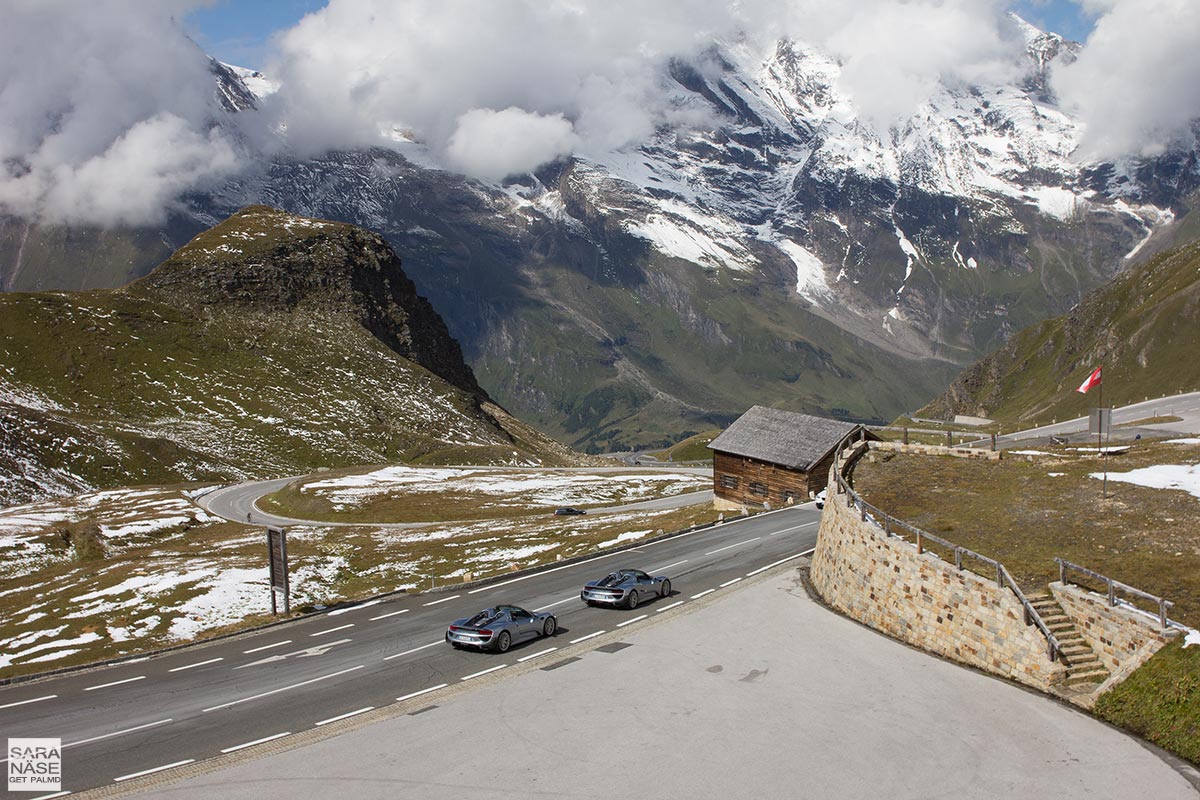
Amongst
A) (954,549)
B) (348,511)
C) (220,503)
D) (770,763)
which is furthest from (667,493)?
(770,763)

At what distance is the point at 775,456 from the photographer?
8281 cm

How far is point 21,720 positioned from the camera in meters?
32.2

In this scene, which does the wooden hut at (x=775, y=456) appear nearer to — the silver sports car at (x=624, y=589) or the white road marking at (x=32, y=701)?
the silver sports car at (x=624, y=589)

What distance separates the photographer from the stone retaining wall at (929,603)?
1293 inches

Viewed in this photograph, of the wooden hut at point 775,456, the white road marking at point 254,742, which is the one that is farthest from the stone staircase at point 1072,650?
the wooden hut at point 775,456

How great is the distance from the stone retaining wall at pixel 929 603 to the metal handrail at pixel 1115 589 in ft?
8.52

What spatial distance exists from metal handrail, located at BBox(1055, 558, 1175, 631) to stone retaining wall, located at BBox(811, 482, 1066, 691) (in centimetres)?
260

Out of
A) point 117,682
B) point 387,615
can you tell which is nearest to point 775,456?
point 387,615

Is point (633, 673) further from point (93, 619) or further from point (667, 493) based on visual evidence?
point (667, 493)

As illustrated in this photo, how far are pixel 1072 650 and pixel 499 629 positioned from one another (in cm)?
2300

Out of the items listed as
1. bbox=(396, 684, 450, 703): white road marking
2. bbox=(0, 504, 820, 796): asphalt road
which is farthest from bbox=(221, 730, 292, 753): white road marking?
bbox=(396, 684, 450, 703): white road marking

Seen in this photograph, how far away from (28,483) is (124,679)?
107231 millimetres

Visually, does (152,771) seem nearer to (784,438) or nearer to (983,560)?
(983,560)

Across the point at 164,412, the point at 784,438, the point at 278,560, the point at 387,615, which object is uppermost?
the point at 164,412
